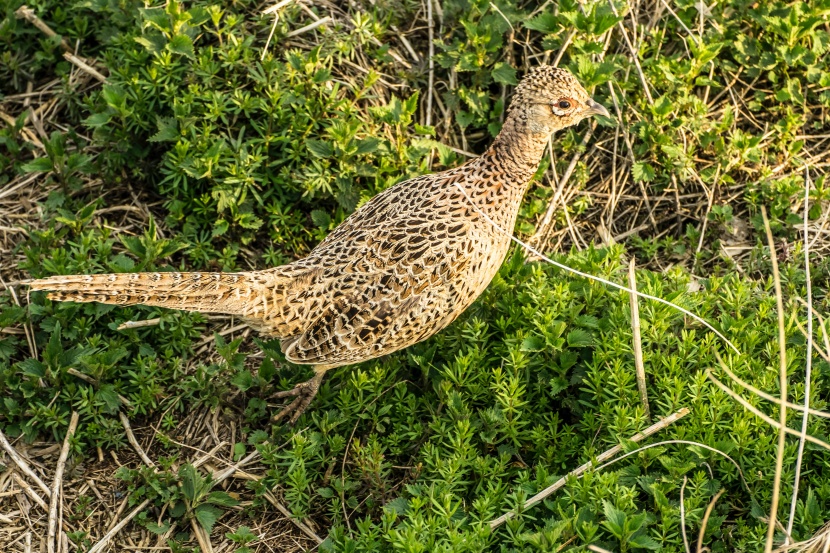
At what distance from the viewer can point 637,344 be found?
4.95m

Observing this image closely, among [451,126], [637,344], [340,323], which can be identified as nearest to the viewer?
[637,344]

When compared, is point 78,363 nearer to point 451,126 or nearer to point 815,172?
point 451,126

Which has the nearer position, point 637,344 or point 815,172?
point 637,344

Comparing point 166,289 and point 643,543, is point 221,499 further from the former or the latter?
point 643,543

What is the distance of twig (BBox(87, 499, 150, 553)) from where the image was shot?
502 cm

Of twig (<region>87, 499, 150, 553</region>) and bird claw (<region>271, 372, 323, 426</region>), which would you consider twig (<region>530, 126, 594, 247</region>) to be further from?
twig (<region>87, 499, 150, 553</region>)

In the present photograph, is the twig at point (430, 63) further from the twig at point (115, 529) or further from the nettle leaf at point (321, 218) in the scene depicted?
the twig at point (115, 529)

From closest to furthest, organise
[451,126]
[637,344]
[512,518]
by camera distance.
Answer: [512,518] → [637,344] → [451,126]

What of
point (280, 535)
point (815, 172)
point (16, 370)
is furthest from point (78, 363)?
point (815, 172)

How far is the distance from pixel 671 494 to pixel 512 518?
2.65 feet

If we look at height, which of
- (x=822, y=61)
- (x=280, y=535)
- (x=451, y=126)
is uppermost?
(x=822, y=61)

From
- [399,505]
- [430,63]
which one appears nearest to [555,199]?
[430,63]

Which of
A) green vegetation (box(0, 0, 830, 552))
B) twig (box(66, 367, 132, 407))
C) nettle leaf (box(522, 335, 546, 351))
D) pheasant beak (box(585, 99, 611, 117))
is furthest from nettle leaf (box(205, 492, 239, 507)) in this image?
pheasant beak (box(585, 99, 611, 117))

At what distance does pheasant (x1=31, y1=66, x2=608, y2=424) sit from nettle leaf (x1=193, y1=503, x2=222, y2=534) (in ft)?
2.22
